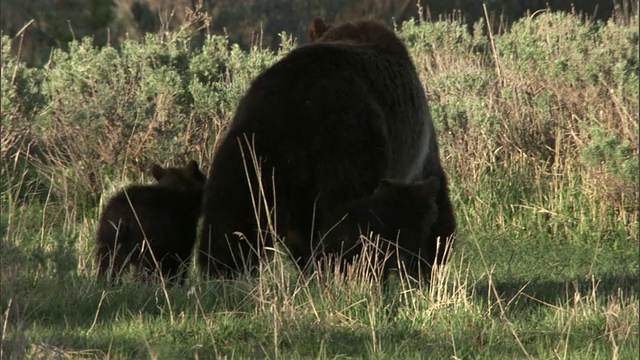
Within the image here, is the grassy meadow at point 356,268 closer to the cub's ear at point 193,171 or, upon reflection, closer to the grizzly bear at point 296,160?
the grizzly bear at point 296,160

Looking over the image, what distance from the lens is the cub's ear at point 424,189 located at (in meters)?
7.38

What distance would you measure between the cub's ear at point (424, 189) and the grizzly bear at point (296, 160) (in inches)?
7.0

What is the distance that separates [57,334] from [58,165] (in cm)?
618

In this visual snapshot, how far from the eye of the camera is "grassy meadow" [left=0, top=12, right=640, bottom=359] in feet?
20.6

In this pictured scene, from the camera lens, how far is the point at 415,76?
8.48 m

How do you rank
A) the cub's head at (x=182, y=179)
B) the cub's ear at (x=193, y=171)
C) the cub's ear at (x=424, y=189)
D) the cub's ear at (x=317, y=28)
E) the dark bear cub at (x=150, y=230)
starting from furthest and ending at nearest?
the cub's ear at (x=317, y=28) → the cub's ear at (x=193, y=171) → the cub's head at (x=182, y=179) → the dark bear cub at (x=150, y=230) → the cub's ear at (x=424, y=189)

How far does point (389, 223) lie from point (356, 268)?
1.37 ft

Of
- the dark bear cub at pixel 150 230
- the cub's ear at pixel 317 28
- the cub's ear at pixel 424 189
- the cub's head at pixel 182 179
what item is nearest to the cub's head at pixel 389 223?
the cub's ear at pixel 424 189

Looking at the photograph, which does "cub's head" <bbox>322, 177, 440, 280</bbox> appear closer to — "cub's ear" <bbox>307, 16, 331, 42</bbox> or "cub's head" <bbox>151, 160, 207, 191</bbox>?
"cub's head" <bbox>151, 160, 207, 191</bbox>

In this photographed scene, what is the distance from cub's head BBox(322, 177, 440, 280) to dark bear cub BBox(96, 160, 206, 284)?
1.31 meters

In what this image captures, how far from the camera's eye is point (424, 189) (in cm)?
742

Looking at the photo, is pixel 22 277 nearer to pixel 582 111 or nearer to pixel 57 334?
pixel 57 334

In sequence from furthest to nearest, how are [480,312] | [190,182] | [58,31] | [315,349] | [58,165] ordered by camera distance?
1. [58,31]
2. [58,165]
3. [190,182]
4. [480,312]
5. [315,349]

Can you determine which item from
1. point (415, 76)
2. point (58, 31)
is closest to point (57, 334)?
point (415, 76)
